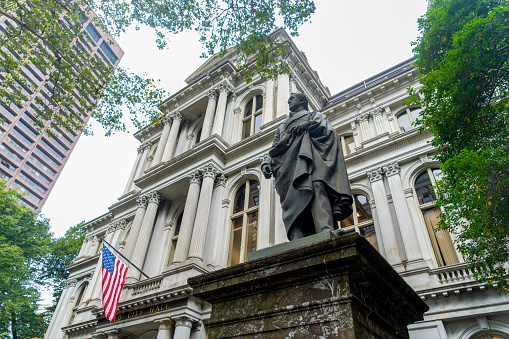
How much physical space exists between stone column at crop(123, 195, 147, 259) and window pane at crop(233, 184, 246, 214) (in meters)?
5.76

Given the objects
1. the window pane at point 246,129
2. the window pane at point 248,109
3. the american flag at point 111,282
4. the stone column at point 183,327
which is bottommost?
the stone column at point 183,327

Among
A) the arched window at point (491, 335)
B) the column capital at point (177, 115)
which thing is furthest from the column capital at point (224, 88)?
the arched window at point (491, 335)

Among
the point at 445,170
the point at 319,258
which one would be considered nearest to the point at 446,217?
the point at 445,170

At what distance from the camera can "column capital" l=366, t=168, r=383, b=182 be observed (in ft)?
49.5

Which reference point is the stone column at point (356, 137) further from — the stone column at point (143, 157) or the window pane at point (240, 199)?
the stone column at point (143, 157)

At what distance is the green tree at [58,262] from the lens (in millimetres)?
29719

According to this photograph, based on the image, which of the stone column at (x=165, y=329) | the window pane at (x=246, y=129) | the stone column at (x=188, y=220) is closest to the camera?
the stone column at (x=165, y=329)

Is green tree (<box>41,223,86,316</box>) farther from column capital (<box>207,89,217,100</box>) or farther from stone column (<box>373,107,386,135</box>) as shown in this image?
stone column (<box>373,107,386,135</box>)

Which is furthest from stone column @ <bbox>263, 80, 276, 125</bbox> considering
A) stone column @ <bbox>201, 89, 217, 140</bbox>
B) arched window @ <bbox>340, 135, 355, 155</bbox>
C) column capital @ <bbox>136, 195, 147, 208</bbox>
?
column capital @ <bbox>136, 195, 147, 208</bbox>

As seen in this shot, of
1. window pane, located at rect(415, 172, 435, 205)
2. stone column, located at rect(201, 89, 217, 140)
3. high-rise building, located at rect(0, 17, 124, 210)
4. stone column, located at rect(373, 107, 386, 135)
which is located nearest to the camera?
window pane, located at rect(415, 172, 435, 205)

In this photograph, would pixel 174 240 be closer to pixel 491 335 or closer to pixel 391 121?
pixel 391 121

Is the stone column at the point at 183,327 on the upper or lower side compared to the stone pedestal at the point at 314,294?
upper

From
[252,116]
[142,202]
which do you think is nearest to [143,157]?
[142,202]

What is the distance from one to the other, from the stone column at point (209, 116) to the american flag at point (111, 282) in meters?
8.94
